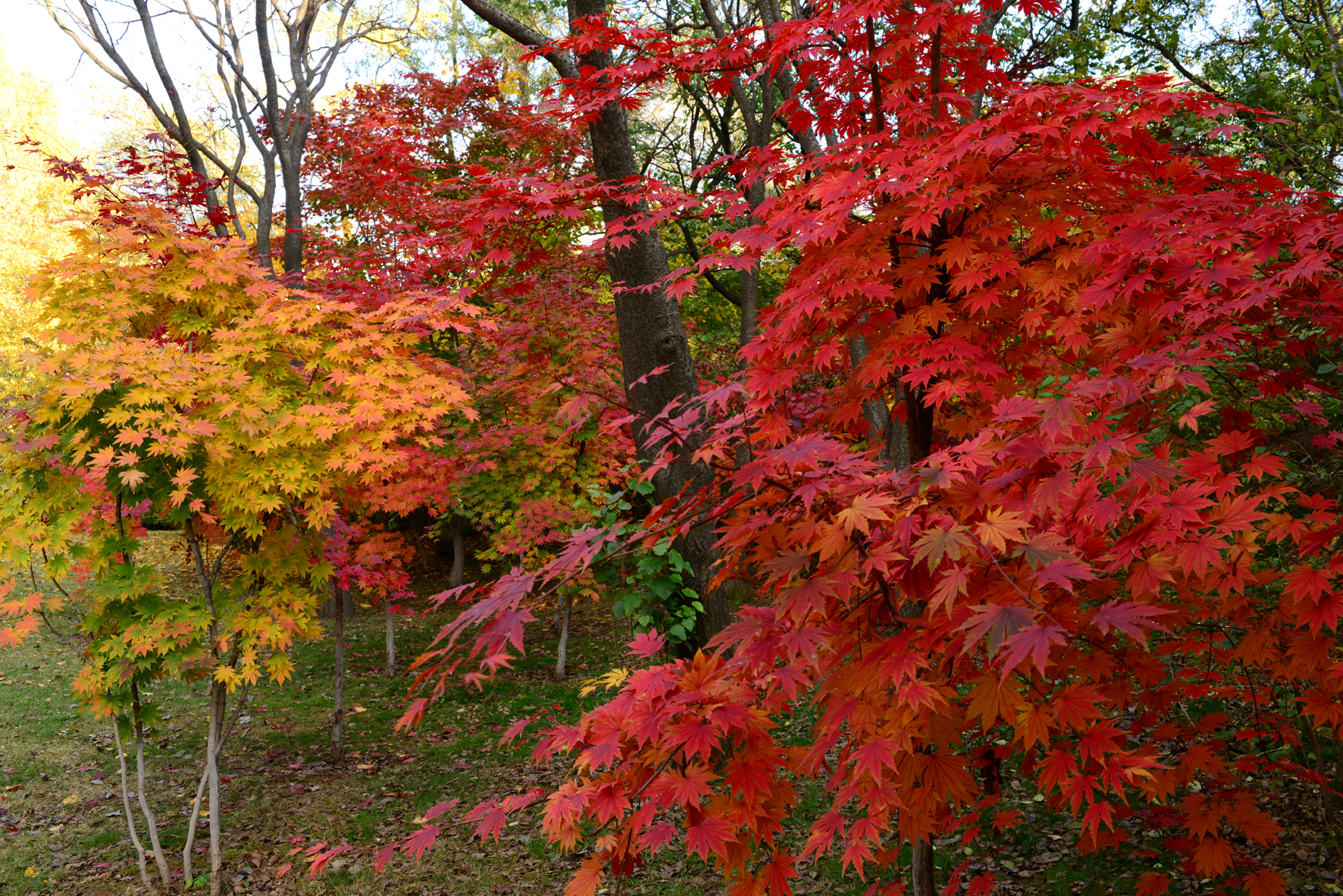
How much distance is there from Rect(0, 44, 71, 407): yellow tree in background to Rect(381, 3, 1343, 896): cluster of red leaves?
18062 millimetres

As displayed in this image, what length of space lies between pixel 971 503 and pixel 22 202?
84.2ft

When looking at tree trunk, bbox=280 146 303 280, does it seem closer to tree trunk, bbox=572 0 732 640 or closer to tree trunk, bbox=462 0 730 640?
tree trunk, bbox=462 0 730 640

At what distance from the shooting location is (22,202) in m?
19.4

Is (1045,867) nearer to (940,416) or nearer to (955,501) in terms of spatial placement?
(940,416)

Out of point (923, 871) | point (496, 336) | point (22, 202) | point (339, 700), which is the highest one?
point (22, 202)

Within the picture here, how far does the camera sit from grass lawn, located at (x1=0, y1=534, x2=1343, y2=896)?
4383mm

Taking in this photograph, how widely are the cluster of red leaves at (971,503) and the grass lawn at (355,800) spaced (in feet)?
3.53

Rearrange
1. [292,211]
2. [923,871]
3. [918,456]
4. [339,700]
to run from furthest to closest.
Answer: [292,211], [339,700], [918,456], [923,871]

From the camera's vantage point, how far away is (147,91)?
26.9 feet

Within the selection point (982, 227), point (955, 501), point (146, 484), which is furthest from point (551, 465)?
point (955, 501)

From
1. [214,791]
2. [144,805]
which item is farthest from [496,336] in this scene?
[144,805]

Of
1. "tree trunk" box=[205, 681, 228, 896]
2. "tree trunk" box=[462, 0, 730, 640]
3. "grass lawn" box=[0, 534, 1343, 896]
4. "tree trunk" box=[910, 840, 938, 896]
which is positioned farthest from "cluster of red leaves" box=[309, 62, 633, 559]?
"tree trunk" box=[910, 840, 938, 896]

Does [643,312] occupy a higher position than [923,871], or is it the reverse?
[643,312]

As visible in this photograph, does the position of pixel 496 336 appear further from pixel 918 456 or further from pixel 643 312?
pixel 918 456
